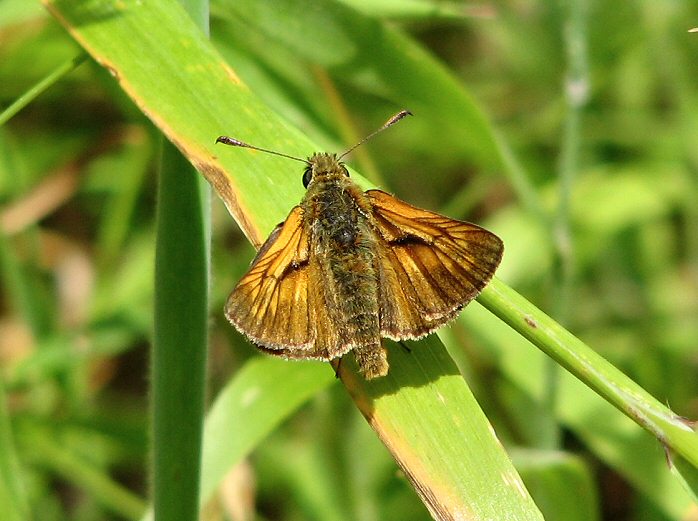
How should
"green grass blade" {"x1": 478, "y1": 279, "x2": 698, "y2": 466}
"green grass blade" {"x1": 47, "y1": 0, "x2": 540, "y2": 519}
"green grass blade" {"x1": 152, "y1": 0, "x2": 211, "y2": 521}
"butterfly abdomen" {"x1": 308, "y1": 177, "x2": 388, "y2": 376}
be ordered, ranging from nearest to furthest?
1. "green grass blade" {"x1": 478, "y1": 279, "x2": 698, "y2": 466}
2. "green grass blade" {"x1": 47, "y1": 0, "x2": 540, "y2": 519}
3. "green grass blade" {"x1": 152, "y1": 0, "x2": 211, "y2": 521}
4. "butterfly abdomen" {"x1": 308, "y1": 177, "x2": 388, "y2": 376}

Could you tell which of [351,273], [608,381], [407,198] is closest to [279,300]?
[351,273]

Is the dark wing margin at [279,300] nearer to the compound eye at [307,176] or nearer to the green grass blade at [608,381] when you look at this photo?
the compound eye at [307,176]

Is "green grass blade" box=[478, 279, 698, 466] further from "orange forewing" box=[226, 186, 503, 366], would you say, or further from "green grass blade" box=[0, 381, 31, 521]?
"green grass blade" box=[0, 381, 31, 521]

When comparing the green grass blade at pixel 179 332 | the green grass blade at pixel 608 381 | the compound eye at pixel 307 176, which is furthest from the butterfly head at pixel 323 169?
the green grass blade at pixel 608 381

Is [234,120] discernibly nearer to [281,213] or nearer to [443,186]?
[281,213]

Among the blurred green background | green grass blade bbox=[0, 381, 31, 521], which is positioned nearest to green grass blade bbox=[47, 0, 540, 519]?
the blurred green background

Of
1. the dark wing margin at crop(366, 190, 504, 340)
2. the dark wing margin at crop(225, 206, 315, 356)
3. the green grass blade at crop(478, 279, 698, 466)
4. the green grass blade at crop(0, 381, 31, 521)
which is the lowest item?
the green grass blade at crop(478, 279, 698, 466)
